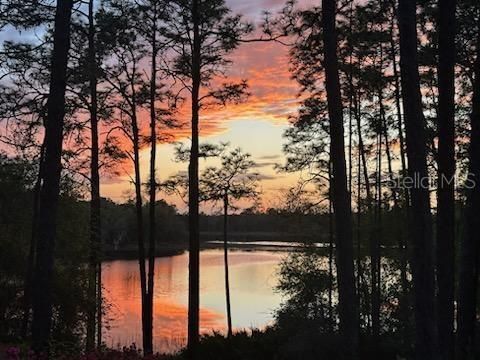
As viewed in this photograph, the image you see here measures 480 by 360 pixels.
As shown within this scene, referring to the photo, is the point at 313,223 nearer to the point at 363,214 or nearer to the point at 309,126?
the point at 363,214

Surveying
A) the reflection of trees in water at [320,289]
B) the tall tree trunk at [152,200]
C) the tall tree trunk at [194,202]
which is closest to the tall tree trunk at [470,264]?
the tall tree trunk at [194,202]

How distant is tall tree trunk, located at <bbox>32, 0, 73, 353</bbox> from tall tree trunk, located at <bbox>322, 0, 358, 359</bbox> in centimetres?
419

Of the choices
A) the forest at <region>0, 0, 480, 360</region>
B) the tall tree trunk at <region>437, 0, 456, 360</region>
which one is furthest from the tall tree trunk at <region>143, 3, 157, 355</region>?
the tall tree trunk at <region>437, 0, 456, 360</region>

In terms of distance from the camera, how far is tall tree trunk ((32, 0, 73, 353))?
7.48m

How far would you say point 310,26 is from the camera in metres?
9.77

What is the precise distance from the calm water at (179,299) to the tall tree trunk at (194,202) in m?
4.09

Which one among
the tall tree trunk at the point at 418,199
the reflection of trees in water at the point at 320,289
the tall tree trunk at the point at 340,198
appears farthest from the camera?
the reflection of trees in water at the point at 320,289

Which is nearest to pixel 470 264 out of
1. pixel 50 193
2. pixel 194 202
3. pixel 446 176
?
pixel 446 176

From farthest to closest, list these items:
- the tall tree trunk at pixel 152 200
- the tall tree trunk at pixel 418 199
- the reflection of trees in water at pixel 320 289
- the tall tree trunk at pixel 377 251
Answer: the reflection of trees in water at pixel 320 289 → the tall tree trunk at pixel 377 251 → the tall tree trunk at pixel 152 200 → the tall tree trunk at pixel 418 199

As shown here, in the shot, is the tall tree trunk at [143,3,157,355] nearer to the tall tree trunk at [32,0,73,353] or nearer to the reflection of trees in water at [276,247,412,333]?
the reflection of trees in water at [276,247,412,333]

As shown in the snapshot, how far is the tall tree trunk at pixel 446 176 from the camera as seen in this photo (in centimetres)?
726

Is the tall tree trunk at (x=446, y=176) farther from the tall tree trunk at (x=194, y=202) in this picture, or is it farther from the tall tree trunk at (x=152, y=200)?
the tall tree trunk at (x=152, y=200)

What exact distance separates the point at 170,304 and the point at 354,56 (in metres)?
18.5

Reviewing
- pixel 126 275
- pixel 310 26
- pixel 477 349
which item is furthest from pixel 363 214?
pixel 126 275
